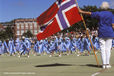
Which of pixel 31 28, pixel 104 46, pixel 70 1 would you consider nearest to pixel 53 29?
pixel 70 1

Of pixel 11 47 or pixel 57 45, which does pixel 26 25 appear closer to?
pixel 11 47

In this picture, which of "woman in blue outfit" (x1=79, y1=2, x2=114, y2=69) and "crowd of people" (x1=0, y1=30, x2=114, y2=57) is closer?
"woman in blue outfit" (x1=79, y1=2, x2=114, y2=69)

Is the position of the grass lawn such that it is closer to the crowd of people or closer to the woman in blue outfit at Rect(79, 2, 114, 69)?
the woman in blue outfit at Rect(79, 2, 114, 69)

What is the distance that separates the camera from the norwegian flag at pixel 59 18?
402 inches

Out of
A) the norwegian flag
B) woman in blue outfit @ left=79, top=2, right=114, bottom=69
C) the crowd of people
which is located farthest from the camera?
the crowd of people

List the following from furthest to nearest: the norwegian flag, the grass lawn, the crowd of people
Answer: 1. the crowd of people
2. the norwegian flag
3. the grass lawn

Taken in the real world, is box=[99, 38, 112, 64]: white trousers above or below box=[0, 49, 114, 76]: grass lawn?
above

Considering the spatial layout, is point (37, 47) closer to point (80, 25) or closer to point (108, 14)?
point (108, 14)

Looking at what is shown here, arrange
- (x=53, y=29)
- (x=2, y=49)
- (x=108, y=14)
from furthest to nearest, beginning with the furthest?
(x=2, y=49)
(x=53, y=29)
(x=108, y=14)

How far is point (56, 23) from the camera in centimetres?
1025

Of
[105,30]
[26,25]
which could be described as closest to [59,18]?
[105,30]

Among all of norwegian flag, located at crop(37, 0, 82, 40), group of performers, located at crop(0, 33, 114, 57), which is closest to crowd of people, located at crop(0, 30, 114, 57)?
group of performers, located at crop(0, 33, 114, 57)

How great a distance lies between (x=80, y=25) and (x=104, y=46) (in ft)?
188

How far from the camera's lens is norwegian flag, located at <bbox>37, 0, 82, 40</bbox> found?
402 inches
